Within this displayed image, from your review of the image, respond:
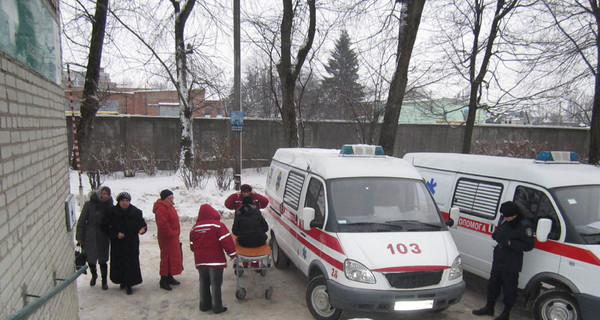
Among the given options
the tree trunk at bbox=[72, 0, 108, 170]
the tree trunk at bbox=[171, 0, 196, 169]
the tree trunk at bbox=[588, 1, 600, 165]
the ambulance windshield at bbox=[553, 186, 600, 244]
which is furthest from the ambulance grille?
the tree trunk at bbox=[171, 0, 196, 169]

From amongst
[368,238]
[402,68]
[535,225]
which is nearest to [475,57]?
[402,68]

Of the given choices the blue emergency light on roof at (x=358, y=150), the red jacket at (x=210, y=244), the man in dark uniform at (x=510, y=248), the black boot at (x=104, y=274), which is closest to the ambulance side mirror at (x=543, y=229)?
the man in dark uniform at (x=510, y=248)

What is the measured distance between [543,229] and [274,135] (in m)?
15.2

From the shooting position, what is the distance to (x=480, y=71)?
49.0ft

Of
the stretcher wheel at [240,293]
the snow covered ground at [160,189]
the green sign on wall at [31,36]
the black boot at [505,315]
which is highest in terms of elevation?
the green sign on wall at [31,36]

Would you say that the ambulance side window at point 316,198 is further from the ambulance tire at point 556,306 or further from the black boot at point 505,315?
the ambulance tire at point 556,306

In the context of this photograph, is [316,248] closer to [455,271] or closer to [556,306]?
[455,271]

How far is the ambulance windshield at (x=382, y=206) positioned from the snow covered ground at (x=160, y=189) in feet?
19.9

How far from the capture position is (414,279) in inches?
174

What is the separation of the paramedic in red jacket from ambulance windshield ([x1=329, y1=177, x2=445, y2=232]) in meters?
1.55

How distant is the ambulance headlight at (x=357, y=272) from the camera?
14.3 ft

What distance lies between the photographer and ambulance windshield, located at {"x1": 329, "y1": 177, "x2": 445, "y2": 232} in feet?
16.1

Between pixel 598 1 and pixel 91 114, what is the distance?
16.7 metres

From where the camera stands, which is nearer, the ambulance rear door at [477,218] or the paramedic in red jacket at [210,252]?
the paramedic in red jacket at [210,252]
